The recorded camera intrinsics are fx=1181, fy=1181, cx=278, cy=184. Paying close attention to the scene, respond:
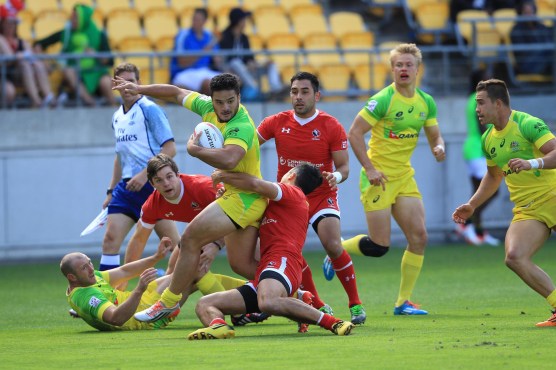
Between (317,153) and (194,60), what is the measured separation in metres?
7.92

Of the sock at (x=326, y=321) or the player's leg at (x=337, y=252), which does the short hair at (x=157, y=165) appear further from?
the sock at (x=326, y=321)

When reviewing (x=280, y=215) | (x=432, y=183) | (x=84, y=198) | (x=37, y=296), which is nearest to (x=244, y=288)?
(x=280, y=215)

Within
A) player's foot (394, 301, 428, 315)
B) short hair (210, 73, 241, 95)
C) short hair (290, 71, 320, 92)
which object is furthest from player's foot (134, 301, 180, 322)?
player's foot (394, 301, 428, 315)

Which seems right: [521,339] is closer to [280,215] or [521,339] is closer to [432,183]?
[280,215]

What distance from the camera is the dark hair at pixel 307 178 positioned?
9852 mm

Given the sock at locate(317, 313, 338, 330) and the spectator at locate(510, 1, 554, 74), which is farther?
the spectator at locate(510, 1, 554, 74)

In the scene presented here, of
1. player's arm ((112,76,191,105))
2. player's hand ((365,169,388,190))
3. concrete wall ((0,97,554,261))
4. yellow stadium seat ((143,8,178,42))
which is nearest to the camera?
player's arm ((112,76,191,105))

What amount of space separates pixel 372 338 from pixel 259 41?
12.3 metres

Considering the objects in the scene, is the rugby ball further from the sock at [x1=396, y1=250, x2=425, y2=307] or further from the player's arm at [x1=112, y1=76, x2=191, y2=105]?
the sock at [x1=396, y1=250, x2=425, y2=307]

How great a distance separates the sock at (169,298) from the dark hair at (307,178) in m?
1.37

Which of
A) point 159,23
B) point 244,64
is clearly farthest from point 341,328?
point 159,23

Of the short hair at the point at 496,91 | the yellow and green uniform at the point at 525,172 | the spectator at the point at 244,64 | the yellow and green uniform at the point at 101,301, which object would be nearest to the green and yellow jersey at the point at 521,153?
the yellow and green uniform at the point at 525,172

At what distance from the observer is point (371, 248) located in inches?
466

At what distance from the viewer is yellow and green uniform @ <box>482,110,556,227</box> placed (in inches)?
388
